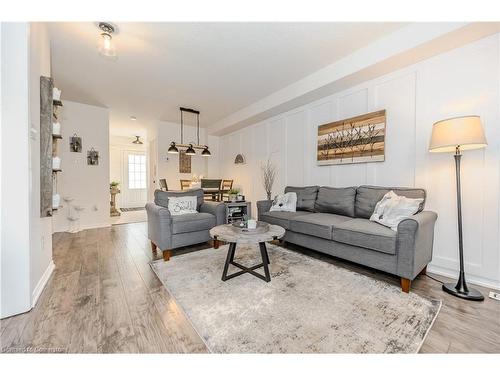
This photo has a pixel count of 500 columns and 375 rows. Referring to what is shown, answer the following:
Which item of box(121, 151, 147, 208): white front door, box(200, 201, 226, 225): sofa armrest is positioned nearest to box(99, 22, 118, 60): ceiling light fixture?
box(200, 201, 226, 225): sofa armrest

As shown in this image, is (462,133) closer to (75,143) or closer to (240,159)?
(240,159)

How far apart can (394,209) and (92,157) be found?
5.66m

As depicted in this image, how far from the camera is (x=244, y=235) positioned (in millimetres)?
2049

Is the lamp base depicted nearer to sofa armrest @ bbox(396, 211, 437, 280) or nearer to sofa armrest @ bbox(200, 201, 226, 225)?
sofa armrest @ bbox(396, 211, 437, 280)

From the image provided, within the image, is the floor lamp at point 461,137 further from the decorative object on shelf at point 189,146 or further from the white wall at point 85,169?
the white wall at point 85,169

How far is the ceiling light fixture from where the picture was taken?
215 cm

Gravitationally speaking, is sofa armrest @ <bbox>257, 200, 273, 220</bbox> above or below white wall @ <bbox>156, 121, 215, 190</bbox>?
below

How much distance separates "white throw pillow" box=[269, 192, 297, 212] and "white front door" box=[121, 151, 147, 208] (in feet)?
22.0

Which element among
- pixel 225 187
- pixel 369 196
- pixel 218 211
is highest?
pixel 225 187

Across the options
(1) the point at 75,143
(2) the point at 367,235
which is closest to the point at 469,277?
(2) the point at 367,235

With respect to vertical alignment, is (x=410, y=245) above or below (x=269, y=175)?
below

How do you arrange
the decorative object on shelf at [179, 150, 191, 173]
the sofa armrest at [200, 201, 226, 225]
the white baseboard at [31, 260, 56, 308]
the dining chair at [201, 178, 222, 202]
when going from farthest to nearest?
the decorative object on shelf at [179, 150, 191, 173] → the dining chair at [201, 178, 222, 202] → the sofa armrest at [200, 201, 226, 225] → the white baseboard at [31, 260, 56, 308]
